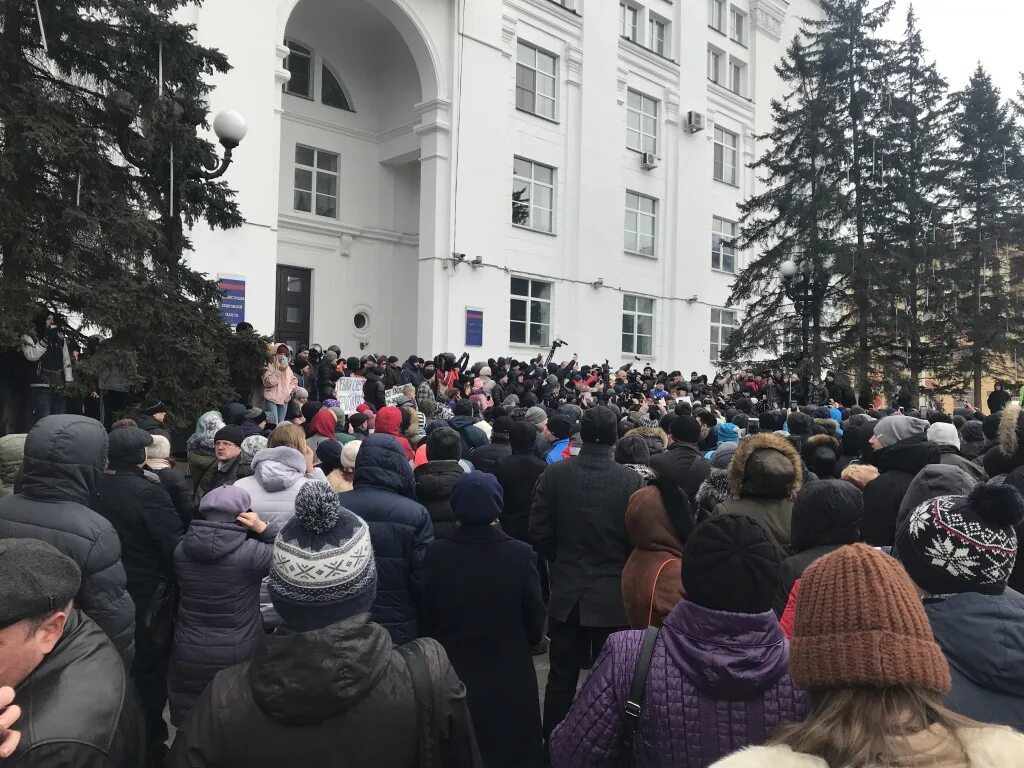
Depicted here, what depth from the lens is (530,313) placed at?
24047 mm

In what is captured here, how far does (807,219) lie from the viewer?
23156mm

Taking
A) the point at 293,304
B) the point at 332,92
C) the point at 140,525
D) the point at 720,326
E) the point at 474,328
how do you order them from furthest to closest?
1. the point at 720,326
2. the point at 332,92
3. the point at 293,304
4. the point at 474,328
5. the point at 140,525

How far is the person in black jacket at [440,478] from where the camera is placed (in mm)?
4695

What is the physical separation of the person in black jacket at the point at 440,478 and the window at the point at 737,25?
33.3m

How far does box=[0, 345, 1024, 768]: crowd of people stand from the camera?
5.01 feet

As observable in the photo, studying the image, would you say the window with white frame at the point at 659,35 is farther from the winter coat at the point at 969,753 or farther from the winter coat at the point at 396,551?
the winter coat at the point at 969,753

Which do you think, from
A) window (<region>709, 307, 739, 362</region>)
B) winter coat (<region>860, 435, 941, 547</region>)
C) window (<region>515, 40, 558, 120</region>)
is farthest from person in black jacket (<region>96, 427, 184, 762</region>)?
window (<region>709, 307, 739, 362</region>)

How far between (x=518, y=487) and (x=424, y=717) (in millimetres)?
3805

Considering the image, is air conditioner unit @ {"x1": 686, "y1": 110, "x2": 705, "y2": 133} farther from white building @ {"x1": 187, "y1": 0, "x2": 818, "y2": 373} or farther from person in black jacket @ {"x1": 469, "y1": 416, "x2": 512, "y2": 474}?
person in black jacket @ {"x1": 469, "y1": 416, "x2": 512, "y2": 474}

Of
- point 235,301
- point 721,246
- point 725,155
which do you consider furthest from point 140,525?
point 725,155

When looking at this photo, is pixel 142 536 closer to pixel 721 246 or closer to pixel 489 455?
pixel 489 455

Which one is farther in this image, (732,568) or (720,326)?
(720,326)

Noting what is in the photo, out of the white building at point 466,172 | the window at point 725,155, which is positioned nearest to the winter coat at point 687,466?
the white building at point 466,172

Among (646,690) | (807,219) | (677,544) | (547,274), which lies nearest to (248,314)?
(547,274)
